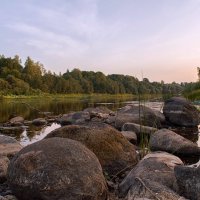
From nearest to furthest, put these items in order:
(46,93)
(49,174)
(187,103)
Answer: (49,174), (187,103), (46,93)

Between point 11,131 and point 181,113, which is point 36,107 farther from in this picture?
point 181,113

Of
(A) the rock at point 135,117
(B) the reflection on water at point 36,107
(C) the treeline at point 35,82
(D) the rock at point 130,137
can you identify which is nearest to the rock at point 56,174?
(B) the reflection on water at point 36,107

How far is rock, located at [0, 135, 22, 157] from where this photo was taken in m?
11.6

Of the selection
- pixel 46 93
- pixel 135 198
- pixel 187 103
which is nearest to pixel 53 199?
pixel 135 198

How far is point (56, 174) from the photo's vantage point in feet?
22.6

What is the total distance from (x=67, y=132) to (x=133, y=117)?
12.6m

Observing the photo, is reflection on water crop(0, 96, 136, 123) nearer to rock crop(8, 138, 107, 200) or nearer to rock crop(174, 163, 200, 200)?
rock crop(8, 138, 107, 200)

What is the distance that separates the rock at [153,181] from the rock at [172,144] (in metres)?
3.74

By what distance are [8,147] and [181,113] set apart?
15234 millimetres

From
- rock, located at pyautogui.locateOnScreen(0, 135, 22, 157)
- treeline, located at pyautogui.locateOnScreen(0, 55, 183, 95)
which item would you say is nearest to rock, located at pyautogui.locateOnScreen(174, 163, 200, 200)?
rock, located at pyautogui.locateOnScreen(0, 135, 22, 157)

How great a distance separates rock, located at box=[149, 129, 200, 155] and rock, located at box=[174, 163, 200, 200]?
225 inches

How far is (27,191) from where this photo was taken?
6973 mm

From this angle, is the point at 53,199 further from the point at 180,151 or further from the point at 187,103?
the point at 187,103

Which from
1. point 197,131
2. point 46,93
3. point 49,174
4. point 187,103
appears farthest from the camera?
point 46,93
